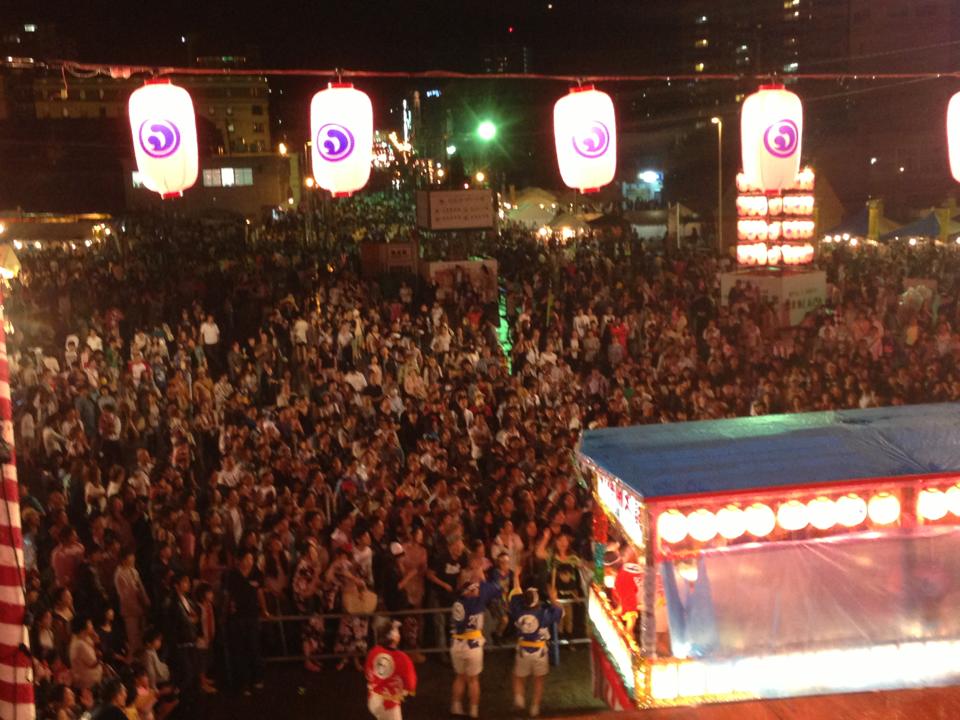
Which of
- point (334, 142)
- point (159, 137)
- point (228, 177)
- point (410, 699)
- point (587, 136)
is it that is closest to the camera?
point (410, 699)

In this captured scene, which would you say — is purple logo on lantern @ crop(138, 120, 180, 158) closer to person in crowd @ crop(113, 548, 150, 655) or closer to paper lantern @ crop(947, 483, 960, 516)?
person in crowd @ crop(113, 548, 150, 655)

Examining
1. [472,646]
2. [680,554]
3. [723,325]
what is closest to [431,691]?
[472,646]

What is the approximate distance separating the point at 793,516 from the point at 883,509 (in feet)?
2.21

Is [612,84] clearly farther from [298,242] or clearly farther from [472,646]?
[472,646]

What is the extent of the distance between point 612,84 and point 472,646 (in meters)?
57.0

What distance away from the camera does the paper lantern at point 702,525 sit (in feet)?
20.4

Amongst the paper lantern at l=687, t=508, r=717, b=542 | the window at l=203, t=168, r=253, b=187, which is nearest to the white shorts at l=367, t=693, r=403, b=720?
the paper lantern at l=687, t=508, r=717, b=542

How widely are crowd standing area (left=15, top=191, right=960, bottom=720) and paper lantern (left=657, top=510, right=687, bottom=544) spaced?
6.52 feet

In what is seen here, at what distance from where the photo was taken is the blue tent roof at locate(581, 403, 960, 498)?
627 cm

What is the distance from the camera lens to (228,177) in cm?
4516

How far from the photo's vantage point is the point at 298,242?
3166 cm

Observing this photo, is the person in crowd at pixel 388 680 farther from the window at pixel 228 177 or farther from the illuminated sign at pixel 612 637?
the window at pixel 228 177

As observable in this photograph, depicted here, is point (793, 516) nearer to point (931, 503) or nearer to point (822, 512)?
point (822, 512)

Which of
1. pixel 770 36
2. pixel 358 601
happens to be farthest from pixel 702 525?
pixel 770 36
